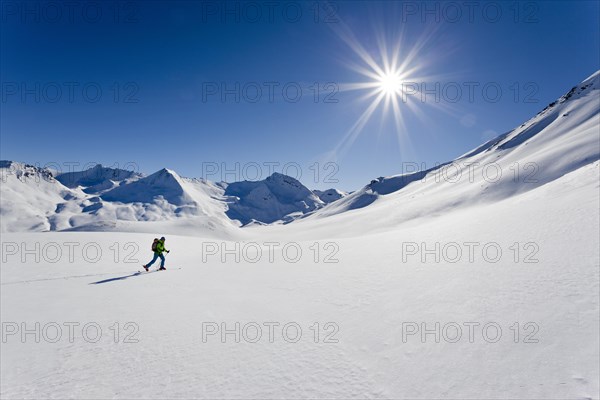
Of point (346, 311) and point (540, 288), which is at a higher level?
point (540, 288)

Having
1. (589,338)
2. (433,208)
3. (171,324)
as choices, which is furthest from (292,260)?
(433,208)

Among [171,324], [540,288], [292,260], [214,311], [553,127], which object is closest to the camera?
[540,288]

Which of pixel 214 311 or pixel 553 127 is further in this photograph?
pixel 553 127

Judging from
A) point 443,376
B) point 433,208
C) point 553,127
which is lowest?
point 443,376

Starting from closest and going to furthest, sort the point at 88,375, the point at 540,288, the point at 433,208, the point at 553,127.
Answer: the point at 88,375 < the point at 540,288 < the point at 433,208 < the point at 553,127

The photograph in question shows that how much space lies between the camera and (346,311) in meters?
6.53

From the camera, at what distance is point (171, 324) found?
637 cm

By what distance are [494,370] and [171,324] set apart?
6157mm

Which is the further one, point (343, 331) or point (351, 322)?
point (351, 322)

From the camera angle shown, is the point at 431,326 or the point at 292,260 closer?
the point at 431,326

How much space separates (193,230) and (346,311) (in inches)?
2096

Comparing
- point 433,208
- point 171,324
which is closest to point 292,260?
point 171,324

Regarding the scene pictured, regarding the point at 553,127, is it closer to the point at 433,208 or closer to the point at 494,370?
the point at 433,208

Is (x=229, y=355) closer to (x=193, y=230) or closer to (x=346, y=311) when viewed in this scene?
(x=346, y=311)
